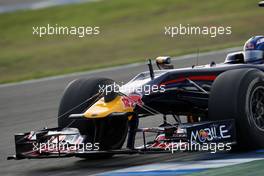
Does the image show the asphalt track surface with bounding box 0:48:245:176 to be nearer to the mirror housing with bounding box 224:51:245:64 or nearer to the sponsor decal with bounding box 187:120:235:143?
the sponsor decal with bounding box 187:120:235:143

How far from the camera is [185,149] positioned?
8320 mm

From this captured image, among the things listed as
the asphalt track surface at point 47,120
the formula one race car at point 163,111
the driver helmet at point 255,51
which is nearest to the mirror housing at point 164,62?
the formula one race car at point 163,111

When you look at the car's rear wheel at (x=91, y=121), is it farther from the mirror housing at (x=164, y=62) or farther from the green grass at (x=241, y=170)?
the green grass at (x=241, y=170)

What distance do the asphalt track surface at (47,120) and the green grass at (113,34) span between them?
1417mm

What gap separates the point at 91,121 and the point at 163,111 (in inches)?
32.8

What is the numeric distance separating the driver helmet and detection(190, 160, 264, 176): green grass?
2.23 m

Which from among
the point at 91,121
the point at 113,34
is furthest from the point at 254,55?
the point at 113,34

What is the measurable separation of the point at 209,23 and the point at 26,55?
19.1 feet

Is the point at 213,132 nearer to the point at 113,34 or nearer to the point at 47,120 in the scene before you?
the point at 47,120

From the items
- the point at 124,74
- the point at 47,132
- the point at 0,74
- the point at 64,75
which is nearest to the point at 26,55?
the point at 0,74

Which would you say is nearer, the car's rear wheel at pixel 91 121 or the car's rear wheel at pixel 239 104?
the car's rear wheel at pixel 239 104

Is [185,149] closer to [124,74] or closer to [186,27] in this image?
[124,74]

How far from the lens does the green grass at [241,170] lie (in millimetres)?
7391

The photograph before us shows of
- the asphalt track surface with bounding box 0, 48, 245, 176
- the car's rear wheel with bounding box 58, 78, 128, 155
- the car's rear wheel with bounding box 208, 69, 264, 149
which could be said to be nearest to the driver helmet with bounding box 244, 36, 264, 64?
the car's rear wheel with bounding box 208, 69, 264, 149
